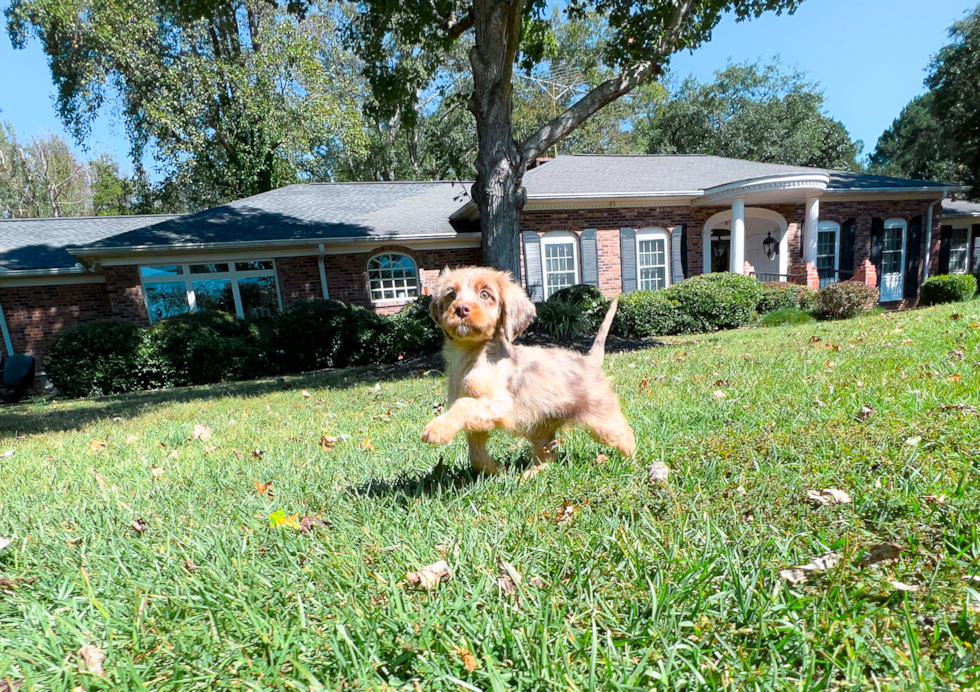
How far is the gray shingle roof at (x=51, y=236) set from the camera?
1416 cm

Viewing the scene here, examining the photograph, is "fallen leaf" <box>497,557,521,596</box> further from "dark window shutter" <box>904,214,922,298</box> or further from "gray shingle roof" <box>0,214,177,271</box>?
"dark window shutter" <box>904,214,922,298</box>

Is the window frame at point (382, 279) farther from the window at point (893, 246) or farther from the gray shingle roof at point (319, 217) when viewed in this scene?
the window at point (893, 246)

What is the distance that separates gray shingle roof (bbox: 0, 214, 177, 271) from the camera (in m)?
14.2

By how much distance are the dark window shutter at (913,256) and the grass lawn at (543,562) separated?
1981 centimetres

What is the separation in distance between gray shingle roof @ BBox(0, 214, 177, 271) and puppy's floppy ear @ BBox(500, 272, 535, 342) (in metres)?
16.9

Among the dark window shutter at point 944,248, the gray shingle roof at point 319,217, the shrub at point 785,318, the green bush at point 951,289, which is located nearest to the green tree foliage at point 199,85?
the gray shingle roof at point 319,217

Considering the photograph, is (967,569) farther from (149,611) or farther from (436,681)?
(149,611)

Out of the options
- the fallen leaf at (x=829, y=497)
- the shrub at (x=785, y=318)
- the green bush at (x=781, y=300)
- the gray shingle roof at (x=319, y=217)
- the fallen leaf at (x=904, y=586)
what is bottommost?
the shrub at (x=785, y=318)

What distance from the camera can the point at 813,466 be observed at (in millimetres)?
2383

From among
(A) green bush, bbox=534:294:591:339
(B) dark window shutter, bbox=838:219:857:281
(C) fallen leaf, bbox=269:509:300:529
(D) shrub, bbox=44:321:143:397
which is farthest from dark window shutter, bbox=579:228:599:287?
(C) fallen leaf, bbox=269:509:300:529

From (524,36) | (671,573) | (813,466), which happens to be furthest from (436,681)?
(524,36)

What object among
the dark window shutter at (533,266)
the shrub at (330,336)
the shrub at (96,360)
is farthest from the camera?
the dark window shutter at (533,266)

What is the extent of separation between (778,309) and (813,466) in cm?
1313

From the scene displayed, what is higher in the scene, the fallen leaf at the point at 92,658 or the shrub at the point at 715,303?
the fallen leaf at the point at 92,658
